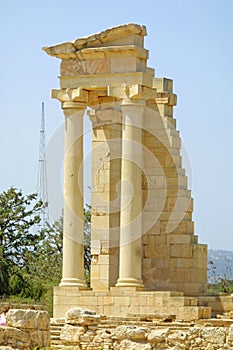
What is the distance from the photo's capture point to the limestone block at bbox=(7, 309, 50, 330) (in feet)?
94.4

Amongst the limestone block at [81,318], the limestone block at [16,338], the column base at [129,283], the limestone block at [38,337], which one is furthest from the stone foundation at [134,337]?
the column base at [129,283]

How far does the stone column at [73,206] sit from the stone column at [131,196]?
4.74 ft

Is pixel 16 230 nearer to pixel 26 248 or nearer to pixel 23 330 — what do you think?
pixel 26 248

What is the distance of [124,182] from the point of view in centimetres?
4350

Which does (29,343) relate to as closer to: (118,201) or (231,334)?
(231,334)

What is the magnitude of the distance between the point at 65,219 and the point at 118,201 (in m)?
1.84

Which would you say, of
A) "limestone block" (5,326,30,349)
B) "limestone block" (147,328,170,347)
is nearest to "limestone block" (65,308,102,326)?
"limestone block" (147,328,170,347)

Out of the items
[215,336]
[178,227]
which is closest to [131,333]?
[215,336]

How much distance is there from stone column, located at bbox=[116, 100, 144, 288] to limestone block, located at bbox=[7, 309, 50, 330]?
1423cm

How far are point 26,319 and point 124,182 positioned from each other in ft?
49.6

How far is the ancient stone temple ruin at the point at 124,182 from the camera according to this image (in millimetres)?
43531

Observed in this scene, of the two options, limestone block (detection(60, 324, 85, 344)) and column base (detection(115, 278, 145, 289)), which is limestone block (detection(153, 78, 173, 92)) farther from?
limestone block (detection(60, 324, 85, 344))

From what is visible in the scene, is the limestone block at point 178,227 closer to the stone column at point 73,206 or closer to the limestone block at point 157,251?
the limestone block at point 157,251

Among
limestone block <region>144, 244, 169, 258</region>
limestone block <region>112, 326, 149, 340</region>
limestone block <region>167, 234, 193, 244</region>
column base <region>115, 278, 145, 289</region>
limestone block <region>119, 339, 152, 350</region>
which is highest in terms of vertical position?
limestone block <region>167, 234, 193, 244</region>
